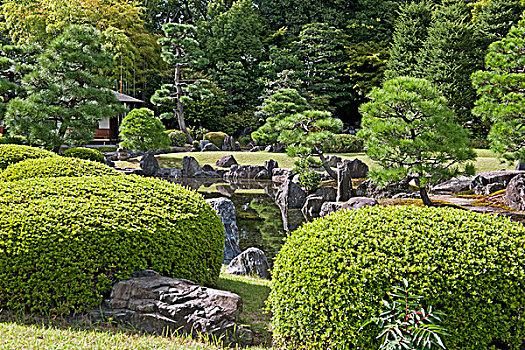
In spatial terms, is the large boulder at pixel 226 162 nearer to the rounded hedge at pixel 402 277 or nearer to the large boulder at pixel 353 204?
the large boulder at pixel 353 204

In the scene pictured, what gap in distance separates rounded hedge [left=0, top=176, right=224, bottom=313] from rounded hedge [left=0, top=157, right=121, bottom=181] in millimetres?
1532

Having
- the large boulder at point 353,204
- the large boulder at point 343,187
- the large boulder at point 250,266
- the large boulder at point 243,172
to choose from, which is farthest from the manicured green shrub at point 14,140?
the large boulder at point 250,266

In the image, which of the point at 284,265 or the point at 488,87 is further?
the point at 488,87

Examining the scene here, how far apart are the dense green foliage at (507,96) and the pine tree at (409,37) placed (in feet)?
48.2

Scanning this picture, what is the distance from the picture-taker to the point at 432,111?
30.0ft

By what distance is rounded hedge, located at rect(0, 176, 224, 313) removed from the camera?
9.78ft

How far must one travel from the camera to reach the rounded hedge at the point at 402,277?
2385 mm

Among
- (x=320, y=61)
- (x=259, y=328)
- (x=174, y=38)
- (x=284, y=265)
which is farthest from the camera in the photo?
(x=320, y=61)

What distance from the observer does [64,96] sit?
13914 mm

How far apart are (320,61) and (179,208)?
27.1 metres

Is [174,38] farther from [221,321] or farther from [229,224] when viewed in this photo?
[221,321]

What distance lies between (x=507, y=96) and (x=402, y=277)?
918cm

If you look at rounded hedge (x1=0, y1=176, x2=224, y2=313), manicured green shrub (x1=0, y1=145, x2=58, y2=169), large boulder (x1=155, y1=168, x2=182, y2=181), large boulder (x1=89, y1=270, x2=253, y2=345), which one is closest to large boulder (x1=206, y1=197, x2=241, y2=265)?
rounded hedge (x1=0, y1=176, x2=224, y2=313)

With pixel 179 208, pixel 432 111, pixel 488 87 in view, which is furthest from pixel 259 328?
pixel 488 87
